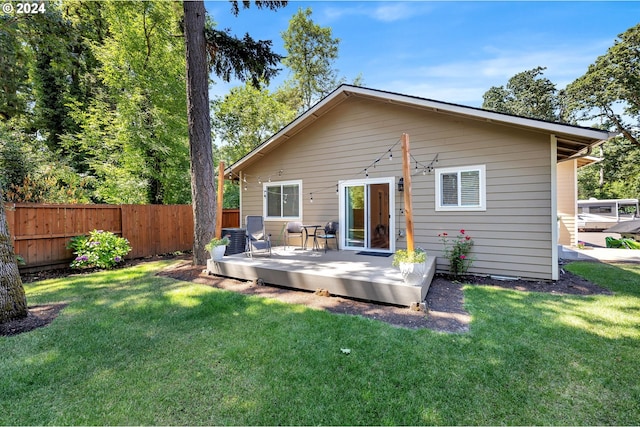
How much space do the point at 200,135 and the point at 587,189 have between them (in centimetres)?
3575

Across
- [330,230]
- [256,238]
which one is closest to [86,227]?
[256,238]

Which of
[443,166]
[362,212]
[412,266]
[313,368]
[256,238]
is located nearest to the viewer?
[313,368]

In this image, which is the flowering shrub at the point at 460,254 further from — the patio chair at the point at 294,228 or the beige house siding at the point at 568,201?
the beige house siding at the point at 568,201

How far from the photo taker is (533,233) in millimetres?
5355

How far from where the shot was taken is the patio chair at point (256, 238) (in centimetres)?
660

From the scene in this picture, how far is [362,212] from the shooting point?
733cm

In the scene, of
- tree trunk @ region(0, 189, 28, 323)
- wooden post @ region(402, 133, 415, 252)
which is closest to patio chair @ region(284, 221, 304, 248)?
wooden post @ region(402, 133, 415, 252)

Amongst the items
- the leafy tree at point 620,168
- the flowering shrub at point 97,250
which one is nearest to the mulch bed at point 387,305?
the flowering shrub at point 97,250

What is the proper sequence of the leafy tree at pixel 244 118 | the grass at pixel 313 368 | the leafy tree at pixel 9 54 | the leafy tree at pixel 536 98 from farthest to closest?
the leafy tree at pixel 536 98, the leafy tree at pixel 244 118, the leafy tree at pixel 9 54, the grass at pixel 313 368

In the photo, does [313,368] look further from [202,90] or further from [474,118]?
[202,90]

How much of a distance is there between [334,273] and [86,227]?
6.52m

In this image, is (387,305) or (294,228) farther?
(294,228)

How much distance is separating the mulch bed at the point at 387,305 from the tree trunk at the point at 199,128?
3.32ft

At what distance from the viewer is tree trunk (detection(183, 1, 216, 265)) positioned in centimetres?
650
